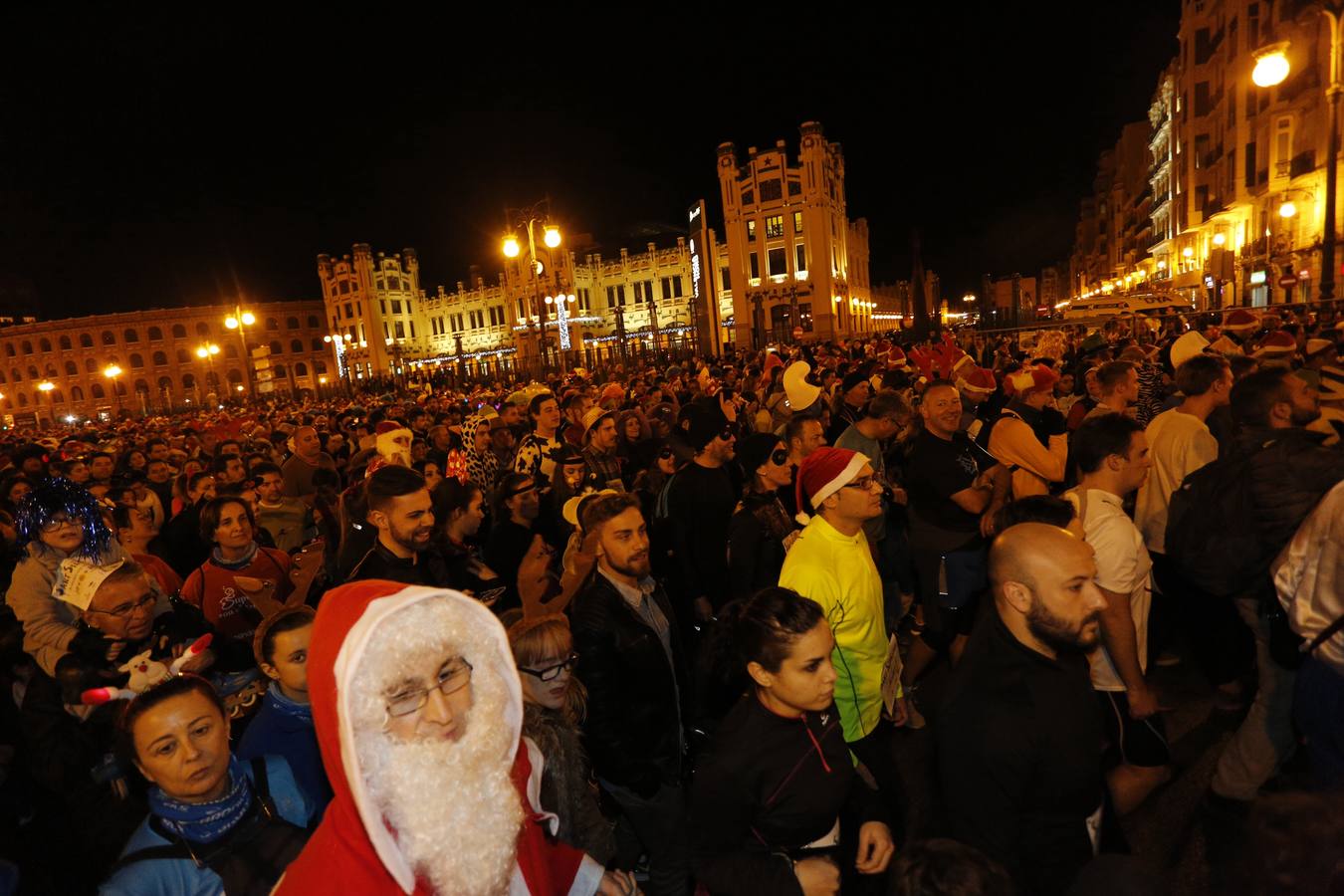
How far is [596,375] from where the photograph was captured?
2475 centimetres

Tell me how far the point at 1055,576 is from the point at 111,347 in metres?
108

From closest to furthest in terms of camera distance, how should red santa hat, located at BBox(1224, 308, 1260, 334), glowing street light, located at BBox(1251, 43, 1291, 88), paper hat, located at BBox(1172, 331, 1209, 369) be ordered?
paper hat, located at BBox(1172, 331, 1209, 369)
glowing street light, located at BBox(1251, 43, 1291, 88)
red santa hat, located at BBox(1224, 308, 1260, 334)

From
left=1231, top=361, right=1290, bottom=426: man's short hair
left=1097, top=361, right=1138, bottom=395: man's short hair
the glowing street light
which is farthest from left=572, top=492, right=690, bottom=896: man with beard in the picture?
the glowing street light

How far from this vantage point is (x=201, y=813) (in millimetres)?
1993

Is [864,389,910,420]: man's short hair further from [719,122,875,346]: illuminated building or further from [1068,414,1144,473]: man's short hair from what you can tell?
[719,122,875,346]: illuminated building

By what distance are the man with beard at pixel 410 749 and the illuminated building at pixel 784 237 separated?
5518 centimetres

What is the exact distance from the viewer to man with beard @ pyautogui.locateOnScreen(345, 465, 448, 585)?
3.59 metres

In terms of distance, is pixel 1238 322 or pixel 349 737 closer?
pixel 349 737

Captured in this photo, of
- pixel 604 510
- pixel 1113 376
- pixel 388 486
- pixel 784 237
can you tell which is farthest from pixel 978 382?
pixel 784 237

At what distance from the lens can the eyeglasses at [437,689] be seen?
1.57 metres

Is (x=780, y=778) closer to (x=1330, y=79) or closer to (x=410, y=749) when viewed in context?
(x=410, y=749)

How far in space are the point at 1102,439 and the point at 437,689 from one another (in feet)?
10.6

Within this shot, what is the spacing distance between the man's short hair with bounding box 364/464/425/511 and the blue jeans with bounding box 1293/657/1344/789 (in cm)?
384

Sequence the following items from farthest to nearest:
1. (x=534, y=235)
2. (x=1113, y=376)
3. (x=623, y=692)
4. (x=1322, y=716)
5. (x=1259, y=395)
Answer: (x=534, y=235), (x=1113, y=376), (x=1259, y=395), (x=623, y=692), (x=1322, y=716)
